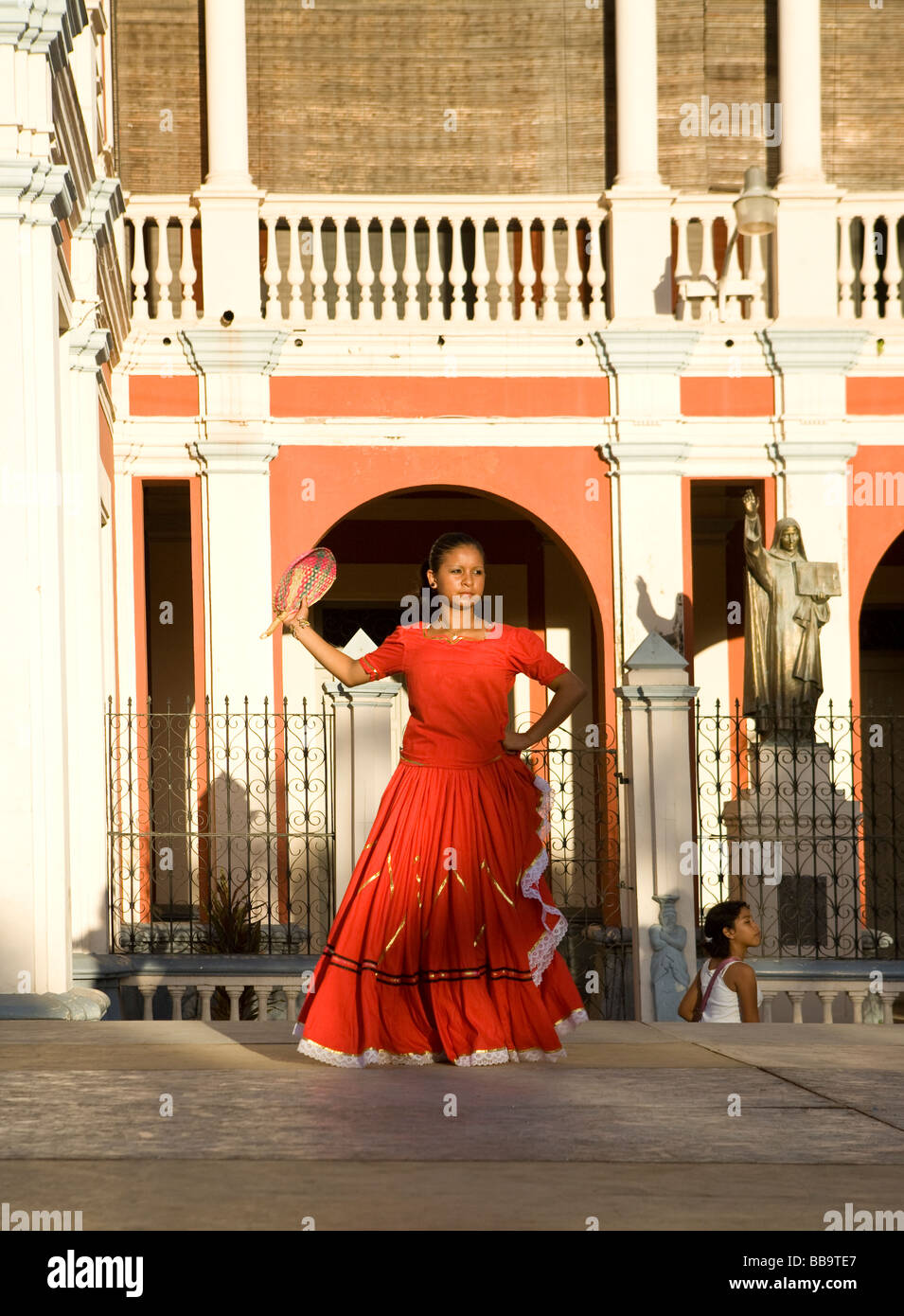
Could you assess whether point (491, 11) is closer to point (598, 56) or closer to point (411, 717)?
point (598, 56)

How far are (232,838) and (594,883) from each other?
7.71 ft

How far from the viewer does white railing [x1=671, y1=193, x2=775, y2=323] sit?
12469mm

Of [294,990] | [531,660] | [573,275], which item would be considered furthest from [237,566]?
[531,660]

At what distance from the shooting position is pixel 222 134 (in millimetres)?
12398

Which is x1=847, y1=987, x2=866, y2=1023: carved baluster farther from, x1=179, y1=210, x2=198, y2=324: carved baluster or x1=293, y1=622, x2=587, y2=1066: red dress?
x1=179, y1=210, x2=198, y2=324: carved baluster

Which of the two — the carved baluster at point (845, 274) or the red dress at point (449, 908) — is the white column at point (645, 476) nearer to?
the carved baluster at point (845, 274)

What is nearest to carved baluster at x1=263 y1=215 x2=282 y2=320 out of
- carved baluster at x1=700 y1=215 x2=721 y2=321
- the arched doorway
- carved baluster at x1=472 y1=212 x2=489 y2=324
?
carved baluster at x1=472 y1=212 x2=489 y2=324

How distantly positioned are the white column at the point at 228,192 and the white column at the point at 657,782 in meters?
4.61

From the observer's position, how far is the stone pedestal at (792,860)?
9984 mm

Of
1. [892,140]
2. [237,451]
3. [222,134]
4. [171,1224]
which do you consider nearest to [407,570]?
[237,451]

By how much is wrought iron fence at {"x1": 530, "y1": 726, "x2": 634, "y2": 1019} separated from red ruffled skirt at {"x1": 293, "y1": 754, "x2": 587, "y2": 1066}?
2384 millimetres

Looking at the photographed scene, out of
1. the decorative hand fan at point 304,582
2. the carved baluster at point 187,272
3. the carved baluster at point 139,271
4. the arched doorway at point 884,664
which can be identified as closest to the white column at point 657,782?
the decorative hand fan at point 304,582
